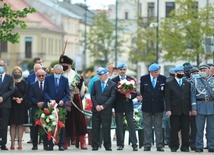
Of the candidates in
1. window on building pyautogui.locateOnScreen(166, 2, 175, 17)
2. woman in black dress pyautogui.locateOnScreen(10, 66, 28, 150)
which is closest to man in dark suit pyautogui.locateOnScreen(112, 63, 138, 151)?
woman in black dress pyautogui.locateOnScreen(10, 66, 28, 150)

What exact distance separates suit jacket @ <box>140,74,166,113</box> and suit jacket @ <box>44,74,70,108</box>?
6.38 feet

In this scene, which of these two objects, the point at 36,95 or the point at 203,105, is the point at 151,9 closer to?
the point at 203,105

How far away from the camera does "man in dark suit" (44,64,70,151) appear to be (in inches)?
941

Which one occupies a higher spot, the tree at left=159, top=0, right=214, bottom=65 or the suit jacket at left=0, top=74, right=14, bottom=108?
the tree at left=159, top=0, right=214, bottom=65

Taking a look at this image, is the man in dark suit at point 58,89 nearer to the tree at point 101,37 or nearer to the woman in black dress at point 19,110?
the woman in black dress at point 19,110

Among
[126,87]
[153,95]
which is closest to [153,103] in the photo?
[153,95]

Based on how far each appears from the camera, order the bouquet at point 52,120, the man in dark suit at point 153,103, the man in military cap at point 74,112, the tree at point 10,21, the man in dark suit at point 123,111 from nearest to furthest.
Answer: the bouquet at point 52,120 < the man in dark suit at point 153,103 < the man in dark suit at point 123,111 < the man in military cap at point 74,112 < the tree at point 10,21

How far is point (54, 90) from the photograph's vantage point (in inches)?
942

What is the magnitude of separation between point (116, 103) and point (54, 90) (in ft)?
5.44

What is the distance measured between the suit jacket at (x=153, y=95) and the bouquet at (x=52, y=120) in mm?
2088

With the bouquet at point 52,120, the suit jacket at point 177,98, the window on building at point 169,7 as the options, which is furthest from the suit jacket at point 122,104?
the window on building at point 169,7

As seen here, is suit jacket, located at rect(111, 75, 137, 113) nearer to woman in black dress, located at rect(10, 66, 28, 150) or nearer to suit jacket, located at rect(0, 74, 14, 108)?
woman in black dress, located at rect(10, 66, 28, 150)

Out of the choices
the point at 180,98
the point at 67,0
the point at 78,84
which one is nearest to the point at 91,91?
the point at 78,84

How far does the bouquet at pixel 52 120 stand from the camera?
2380cm
